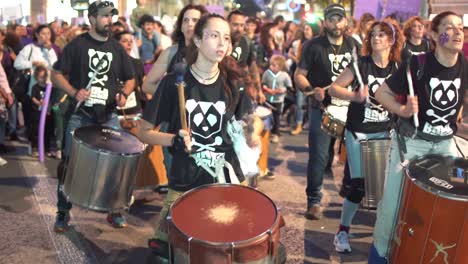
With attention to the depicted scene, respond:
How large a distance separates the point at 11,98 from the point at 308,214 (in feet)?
13.4

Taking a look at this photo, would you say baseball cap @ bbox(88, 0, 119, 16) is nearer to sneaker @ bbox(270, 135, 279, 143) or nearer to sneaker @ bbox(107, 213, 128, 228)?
sneaker @ bbox(107, 213, 128, 228)

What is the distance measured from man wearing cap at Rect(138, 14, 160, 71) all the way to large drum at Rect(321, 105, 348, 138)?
17.6 feet

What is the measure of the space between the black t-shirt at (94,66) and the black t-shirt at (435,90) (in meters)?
2.41

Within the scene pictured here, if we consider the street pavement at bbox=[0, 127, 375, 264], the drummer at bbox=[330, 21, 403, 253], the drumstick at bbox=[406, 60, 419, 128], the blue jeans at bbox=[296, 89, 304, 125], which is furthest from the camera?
the blue jeans at bbox=[296, 89, 304, 125]

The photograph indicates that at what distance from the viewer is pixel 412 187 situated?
117 inches

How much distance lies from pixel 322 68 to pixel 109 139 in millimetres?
2072

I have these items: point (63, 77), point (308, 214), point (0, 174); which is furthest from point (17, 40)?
point (308, 214)

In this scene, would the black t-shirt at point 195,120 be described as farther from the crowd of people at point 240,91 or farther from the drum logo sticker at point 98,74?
the drum logo sticker at point 98,74

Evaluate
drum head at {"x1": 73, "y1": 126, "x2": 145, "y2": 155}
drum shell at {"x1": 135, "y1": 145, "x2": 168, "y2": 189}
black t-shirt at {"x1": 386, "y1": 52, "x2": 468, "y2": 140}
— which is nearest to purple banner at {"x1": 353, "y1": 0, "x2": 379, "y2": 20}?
drum shell at {"x1": 135, "y1": 145, "x2": 168, "y2": 189}

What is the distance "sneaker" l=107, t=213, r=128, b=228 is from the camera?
475 centimetres

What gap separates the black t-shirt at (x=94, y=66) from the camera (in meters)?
4.44

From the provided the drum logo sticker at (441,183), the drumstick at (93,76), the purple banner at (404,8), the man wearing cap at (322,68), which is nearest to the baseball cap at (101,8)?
the drumstick at (93,76)

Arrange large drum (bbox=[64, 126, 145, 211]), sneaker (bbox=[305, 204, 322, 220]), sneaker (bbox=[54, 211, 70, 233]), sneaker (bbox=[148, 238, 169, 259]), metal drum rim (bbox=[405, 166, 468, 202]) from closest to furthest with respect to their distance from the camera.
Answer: metal drum rim (bbox=[405, 166, 468, 202]), sneaker (bbox=[148, 238, 169, 259]), large drum (bbox=[64, 126, 145, 211]), sneaker (bbox=[54, 211, 70, 233]), sneaker (bbox=[305, 204, 322, 220])

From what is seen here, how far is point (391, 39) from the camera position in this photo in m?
4.11
